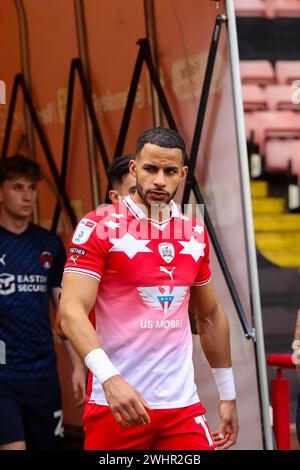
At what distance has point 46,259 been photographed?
7332 mm

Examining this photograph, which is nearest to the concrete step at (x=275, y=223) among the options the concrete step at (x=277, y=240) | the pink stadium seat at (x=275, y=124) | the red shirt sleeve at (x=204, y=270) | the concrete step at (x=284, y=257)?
the concrete step at (x=277, y=240)

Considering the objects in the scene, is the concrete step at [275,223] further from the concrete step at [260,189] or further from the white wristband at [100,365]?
the white wristband at [100,365]

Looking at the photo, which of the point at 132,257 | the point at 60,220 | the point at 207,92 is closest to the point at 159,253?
the point at 132,257

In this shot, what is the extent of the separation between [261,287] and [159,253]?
113 inches

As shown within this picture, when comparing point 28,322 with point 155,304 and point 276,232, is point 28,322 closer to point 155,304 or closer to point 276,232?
point 276,232

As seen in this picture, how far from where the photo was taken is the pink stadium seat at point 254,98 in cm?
760

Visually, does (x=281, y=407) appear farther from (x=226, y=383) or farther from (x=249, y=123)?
(x=249, y=123)

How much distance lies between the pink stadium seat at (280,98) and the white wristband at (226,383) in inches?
111

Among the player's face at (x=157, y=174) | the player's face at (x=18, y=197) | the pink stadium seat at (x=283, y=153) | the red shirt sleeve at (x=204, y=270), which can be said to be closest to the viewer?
the player's face at (x=157, y=174)

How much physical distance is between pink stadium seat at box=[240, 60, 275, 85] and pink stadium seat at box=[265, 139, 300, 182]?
1.39 feet

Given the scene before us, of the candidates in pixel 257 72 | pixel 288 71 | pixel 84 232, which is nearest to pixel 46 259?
pixel 257 72

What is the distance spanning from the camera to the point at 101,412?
4926 mm

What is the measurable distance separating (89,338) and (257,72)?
353 cm

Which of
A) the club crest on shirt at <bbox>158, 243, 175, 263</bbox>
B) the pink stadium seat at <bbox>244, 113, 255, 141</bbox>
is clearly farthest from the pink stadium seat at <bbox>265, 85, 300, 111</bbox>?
the club crest on shirt at <bbox>158, 243, 175, 263</bbox>
